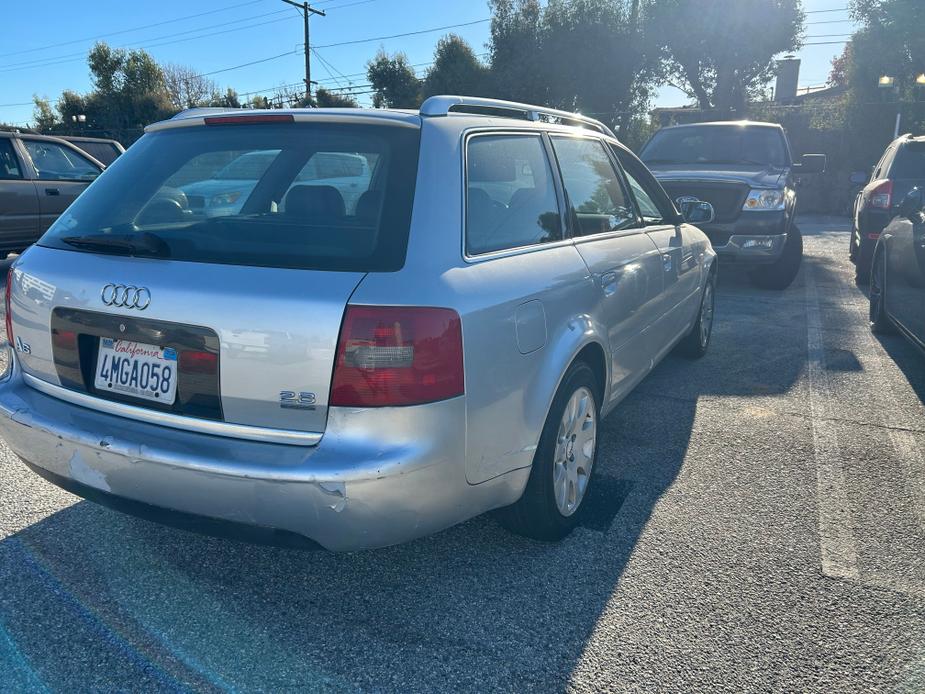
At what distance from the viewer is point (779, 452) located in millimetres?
4066

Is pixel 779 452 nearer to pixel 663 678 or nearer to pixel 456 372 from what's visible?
pixel 663 678

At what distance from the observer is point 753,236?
8.38 metres

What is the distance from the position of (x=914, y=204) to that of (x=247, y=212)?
15.7ft

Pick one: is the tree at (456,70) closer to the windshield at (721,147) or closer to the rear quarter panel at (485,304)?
the windshield at (721,147)

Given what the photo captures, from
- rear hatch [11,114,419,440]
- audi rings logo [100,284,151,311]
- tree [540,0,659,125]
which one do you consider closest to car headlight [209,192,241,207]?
rear hatch [11,114,419,440]

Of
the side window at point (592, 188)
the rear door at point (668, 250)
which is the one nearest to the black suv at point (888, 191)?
the rear door at point (668, 250)

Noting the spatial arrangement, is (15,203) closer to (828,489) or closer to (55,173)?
(55,173)

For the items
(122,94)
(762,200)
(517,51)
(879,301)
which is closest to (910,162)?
(762,200)

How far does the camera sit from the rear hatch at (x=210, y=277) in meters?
2.18

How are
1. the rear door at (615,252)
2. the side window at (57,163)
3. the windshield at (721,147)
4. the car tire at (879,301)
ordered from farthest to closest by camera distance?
the windshield at (721,147) < the side window at (57,163) < the car tire at (879,301) < the rear door at (615,252)

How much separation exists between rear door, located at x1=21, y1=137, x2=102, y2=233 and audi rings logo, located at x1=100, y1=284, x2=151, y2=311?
7.50m

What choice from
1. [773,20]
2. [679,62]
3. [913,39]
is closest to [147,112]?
[679,62]

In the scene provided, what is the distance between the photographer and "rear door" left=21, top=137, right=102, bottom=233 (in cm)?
906

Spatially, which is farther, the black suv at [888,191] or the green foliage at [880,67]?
the green foliage at [880,67]
